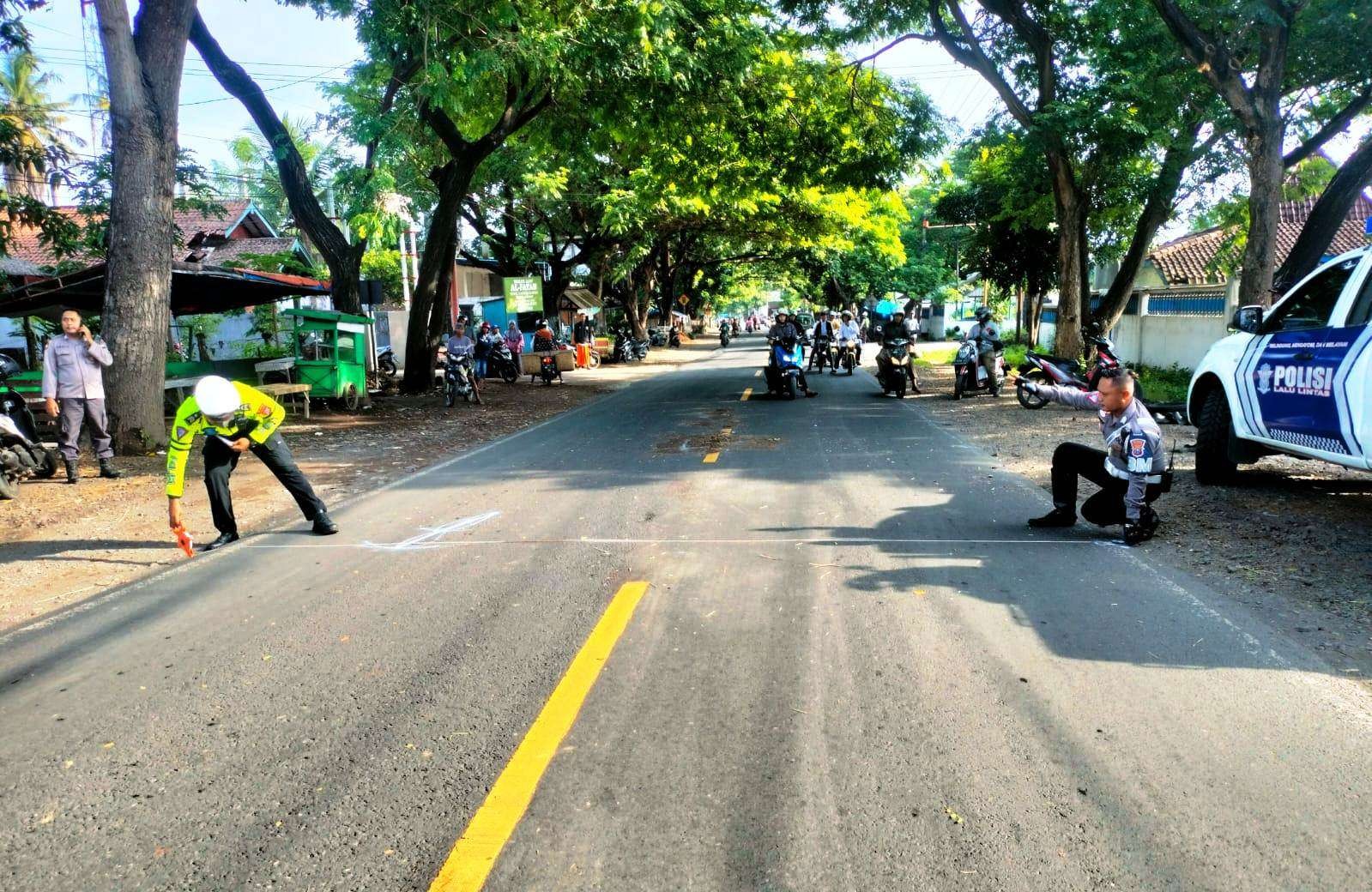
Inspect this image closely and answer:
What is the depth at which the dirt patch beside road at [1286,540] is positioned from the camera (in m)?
5.03

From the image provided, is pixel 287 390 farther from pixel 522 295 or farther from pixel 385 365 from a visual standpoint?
pixel 522 295

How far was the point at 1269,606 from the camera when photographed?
5.27m

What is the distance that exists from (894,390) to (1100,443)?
7.20 m

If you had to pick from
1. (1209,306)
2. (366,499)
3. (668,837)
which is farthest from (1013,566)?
(1209,306)

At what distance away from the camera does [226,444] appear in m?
6.98

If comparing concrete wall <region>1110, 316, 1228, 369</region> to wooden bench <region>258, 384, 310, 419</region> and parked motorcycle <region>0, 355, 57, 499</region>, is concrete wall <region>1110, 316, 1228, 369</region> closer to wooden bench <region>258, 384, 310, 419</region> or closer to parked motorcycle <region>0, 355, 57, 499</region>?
wooden bench <region>258, 384, 310, 419</region>

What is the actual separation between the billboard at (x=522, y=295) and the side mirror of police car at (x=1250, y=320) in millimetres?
24472

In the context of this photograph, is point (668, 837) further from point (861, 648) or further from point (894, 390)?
point (894, 390)

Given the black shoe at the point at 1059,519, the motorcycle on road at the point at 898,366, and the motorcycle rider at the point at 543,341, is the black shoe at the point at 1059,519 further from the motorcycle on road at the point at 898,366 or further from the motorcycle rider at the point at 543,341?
the motorcycle rider at the point at 543,341

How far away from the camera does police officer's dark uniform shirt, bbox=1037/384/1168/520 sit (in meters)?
6.41

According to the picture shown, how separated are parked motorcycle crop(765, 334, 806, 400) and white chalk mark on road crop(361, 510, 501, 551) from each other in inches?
428

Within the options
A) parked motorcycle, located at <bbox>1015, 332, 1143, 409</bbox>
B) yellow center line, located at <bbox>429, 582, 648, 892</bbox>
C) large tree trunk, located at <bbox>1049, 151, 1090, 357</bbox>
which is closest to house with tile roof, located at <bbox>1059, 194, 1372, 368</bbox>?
large tree trunk, located at <bbox>1049, 151, 1090, 357</bbox>

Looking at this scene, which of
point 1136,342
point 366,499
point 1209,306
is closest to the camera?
point 366,499

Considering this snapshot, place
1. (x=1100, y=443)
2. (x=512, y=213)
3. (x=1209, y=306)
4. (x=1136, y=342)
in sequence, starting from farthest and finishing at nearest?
(x=512, y=213)
(x=1136, y=342)
(x=1209, y=306)
(x=1100, y=443)
